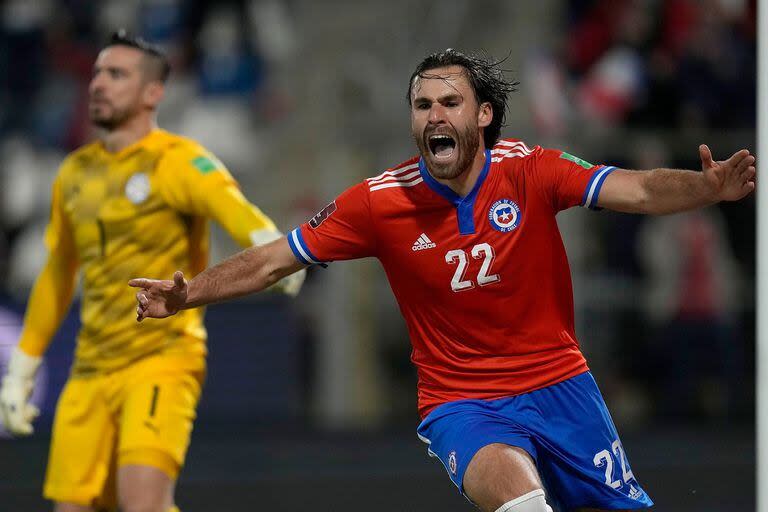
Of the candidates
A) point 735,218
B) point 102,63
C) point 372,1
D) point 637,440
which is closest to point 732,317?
point 735,218

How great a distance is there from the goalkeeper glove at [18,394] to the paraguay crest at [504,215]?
9.35 feet

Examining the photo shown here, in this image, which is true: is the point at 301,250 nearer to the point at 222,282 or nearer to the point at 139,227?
the point at 222,282

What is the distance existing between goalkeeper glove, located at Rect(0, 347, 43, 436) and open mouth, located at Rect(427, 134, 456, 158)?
277cm

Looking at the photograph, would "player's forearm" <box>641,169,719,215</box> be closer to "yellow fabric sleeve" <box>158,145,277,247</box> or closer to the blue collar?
the blue collar

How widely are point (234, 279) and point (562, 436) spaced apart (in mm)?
1446

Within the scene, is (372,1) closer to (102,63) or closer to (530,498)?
(102,63)

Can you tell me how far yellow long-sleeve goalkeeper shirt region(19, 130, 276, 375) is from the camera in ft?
22.1

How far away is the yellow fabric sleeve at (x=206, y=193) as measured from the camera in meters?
6.55

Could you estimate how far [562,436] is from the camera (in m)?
5.58

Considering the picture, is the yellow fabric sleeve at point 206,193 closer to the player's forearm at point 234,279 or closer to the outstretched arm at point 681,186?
the player's forearm at point 234,279

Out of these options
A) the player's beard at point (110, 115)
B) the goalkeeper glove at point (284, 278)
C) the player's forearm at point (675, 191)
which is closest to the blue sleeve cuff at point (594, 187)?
the player's forearm at point (675, 191)

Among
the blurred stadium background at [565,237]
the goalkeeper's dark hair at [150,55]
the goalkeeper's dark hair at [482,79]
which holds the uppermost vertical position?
the goalkeeper's dark hair at [150,55]

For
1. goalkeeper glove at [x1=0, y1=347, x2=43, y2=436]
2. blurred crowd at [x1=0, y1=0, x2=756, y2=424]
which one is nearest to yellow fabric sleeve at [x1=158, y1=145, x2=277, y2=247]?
goalkeeper glove at [x1=0, y1=347, x2=43, y2=436]

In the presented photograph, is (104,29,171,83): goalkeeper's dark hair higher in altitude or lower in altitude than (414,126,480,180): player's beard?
higher
